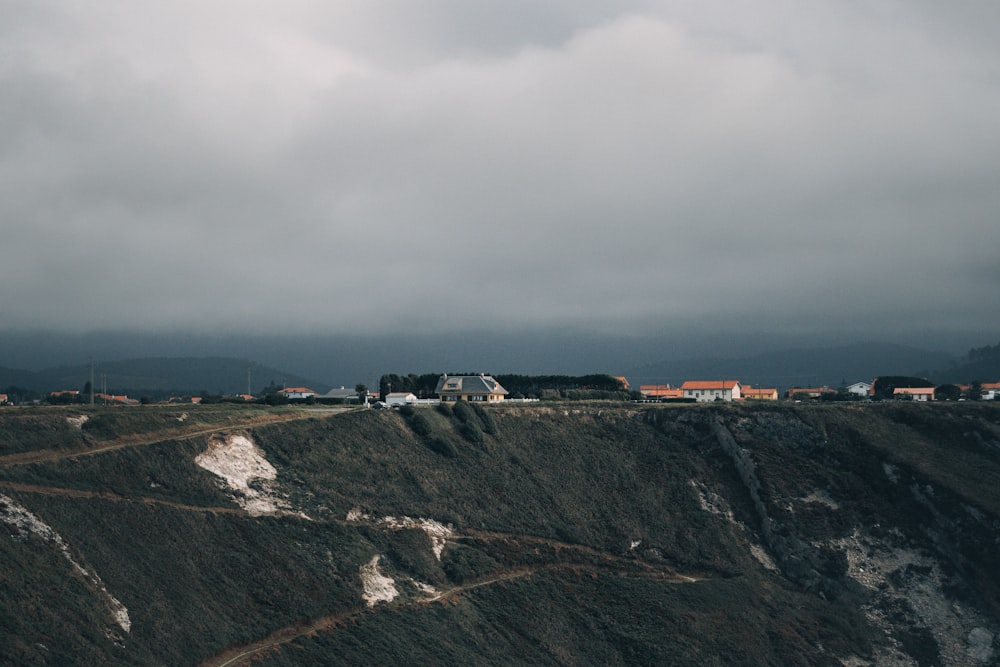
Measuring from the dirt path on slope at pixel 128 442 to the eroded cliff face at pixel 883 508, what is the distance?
51.3m

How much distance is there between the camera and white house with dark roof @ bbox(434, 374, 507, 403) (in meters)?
132

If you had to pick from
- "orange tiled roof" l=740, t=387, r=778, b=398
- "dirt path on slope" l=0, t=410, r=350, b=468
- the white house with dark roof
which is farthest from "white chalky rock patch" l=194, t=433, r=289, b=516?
"orange tiled roof" l=740, t=387, r=778, b=398

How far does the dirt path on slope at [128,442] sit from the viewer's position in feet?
210

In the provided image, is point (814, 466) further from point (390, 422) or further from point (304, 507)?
point (304, 507)

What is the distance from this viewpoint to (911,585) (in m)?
88.8

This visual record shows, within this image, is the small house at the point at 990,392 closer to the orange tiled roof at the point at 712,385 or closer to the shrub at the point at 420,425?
the orange tiled roof at the point at 712,385

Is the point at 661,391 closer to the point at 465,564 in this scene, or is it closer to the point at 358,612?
the point at 465,564

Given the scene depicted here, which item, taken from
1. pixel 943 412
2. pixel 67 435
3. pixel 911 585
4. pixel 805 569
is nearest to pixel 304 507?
pixel 67 435

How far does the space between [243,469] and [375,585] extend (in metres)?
16.9

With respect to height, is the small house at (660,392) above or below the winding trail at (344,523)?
above

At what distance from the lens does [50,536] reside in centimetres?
5400

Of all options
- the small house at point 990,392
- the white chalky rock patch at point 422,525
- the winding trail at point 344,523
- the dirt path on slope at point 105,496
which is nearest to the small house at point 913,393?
the small house at point 990,392

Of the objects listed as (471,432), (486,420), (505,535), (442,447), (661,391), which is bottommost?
(505,535)

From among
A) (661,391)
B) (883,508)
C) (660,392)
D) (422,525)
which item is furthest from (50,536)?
(661,391)
